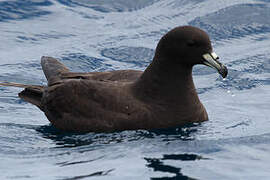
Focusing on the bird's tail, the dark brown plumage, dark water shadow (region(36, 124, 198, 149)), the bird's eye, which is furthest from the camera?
the bird's tail

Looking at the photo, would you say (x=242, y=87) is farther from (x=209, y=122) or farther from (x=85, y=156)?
(x=85, y=156)

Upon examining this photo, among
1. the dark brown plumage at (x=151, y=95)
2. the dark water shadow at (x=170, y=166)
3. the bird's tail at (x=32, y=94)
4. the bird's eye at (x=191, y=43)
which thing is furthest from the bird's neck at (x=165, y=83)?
the bird's tail at (x=32, y=94)

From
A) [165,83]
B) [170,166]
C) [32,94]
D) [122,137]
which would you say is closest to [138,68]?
[32,94]

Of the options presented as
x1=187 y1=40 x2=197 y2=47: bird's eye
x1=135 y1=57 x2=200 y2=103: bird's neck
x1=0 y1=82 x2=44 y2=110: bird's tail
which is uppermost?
x1=187 y1=40 x2=197 y2=47: bird's eye

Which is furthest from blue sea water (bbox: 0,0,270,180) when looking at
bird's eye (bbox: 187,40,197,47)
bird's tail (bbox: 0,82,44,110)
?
bird's eye (bbox: 187,40,197,47)

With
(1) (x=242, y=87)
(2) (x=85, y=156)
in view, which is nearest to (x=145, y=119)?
(2) (x=85, y=156)

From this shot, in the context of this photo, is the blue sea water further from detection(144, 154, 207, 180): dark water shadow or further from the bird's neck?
the bird's neck

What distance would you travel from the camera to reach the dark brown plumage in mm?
7918

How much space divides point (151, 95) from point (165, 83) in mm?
221

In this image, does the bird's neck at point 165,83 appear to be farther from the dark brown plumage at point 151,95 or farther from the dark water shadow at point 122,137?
the dark water shadow at point 122,137

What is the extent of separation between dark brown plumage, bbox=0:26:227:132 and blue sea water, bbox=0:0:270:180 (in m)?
0.14

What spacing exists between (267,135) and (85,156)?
2099 millimetres

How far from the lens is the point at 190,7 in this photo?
15047 millimetres

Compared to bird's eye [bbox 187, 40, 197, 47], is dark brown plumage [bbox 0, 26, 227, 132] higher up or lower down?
lower down
